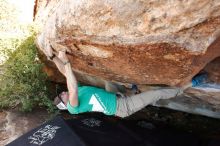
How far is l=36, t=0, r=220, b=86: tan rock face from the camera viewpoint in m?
3.21

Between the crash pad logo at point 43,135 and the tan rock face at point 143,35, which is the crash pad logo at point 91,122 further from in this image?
the tan rock face at point 143,35

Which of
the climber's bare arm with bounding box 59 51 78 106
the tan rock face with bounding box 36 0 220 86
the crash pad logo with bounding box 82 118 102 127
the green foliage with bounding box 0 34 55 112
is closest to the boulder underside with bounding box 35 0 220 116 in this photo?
the tan rock face with bounding box 36 0 220 86

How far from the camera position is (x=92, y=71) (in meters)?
5.19

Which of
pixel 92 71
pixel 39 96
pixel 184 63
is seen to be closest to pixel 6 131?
pixel 39 96

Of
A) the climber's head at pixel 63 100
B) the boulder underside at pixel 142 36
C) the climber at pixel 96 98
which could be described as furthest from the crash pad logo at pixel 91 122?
the boulder underside at pixel 142 36

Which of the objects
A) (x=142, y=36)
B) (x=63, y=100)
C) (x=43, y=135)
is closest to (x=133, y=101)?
(x=63, y=100)

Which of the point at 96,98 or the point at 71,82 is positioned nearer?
the point at 71,82

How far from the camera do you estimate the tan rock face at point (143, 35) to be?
127 inches

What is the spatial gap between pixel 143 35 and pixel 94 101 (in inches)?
83.1

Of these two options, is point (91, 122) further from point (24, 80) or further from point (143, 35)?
point (143, 35)

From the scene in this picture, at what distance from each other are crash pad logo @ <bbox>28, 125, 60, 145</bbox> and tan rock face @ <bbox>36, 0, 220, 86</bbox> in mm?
1377

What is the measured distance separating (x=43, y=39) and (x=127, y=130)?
79.6 inches

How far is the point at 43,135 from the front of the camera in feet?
17.5

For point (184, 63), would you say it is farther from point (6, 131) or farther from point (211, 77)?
point (6, 131)
